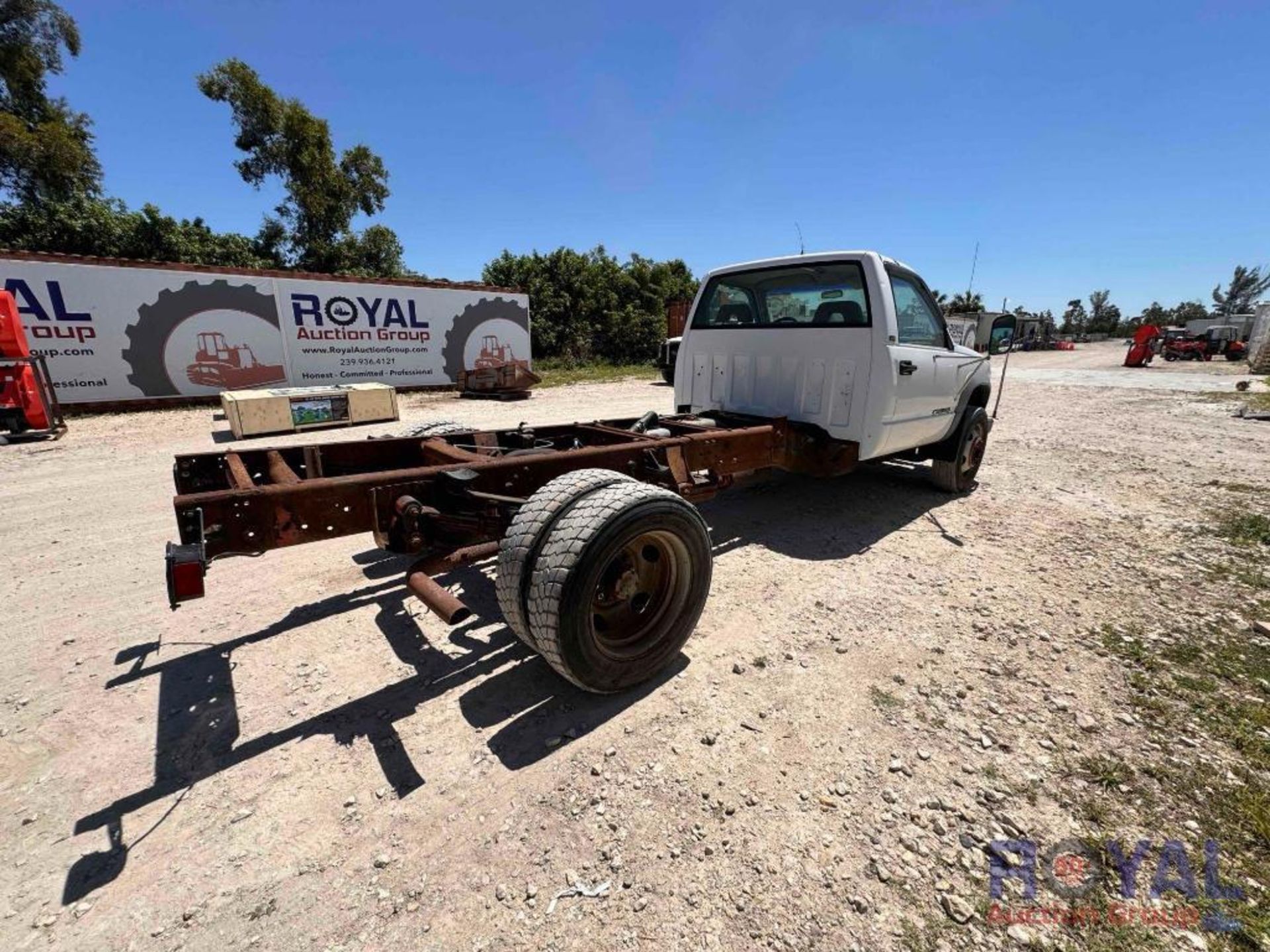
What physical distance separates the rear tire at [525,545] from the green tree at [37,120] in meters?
30.0

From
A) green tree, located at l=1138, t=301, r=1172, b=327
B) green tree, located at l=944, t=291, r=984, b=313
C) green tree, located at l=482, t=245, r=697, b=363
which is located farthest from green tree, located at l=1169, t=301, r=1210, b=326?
green tree, located at l=482, t=245, r=697, b=363

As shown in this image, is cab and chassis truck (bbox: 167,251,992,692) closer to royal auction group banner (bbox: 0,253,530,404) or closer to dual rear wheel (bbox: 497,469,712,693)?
dual rear wheel (bbox: 497,469,712,693)

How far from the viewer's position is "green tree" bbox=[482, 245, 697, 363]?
2622 centimetres

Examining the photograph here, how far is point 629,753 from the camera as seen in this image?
7.46 feet

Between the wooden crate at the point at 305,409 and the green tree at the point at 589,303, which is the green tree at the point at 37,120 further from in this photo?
the wooden crate at the point at 305,409

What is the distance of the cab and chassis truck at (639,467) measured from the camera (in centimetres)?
231

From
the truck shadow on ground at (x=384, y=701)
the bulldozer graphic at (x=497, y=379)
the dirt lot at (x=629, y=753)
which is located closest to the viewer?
the dirt lot at (x=629, y=753)

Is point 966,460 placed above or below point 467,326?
below

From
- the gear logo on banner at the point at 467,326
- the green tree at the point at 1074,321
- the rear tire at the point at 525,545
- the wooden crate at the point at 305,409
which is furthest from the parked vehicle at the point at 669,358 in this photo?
the green tree at the point at 1074,321

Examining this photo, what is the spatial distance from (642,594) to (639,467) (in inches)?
37.8

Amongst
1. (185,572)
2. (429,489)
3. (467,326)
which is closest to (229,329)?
(467,326)

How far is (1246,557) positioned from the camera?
13.5ft

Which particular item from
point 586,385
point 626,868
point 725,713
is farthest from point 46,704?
point 586,385

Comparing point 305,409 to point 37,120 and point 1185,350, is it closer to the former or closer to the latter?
point 37,120
